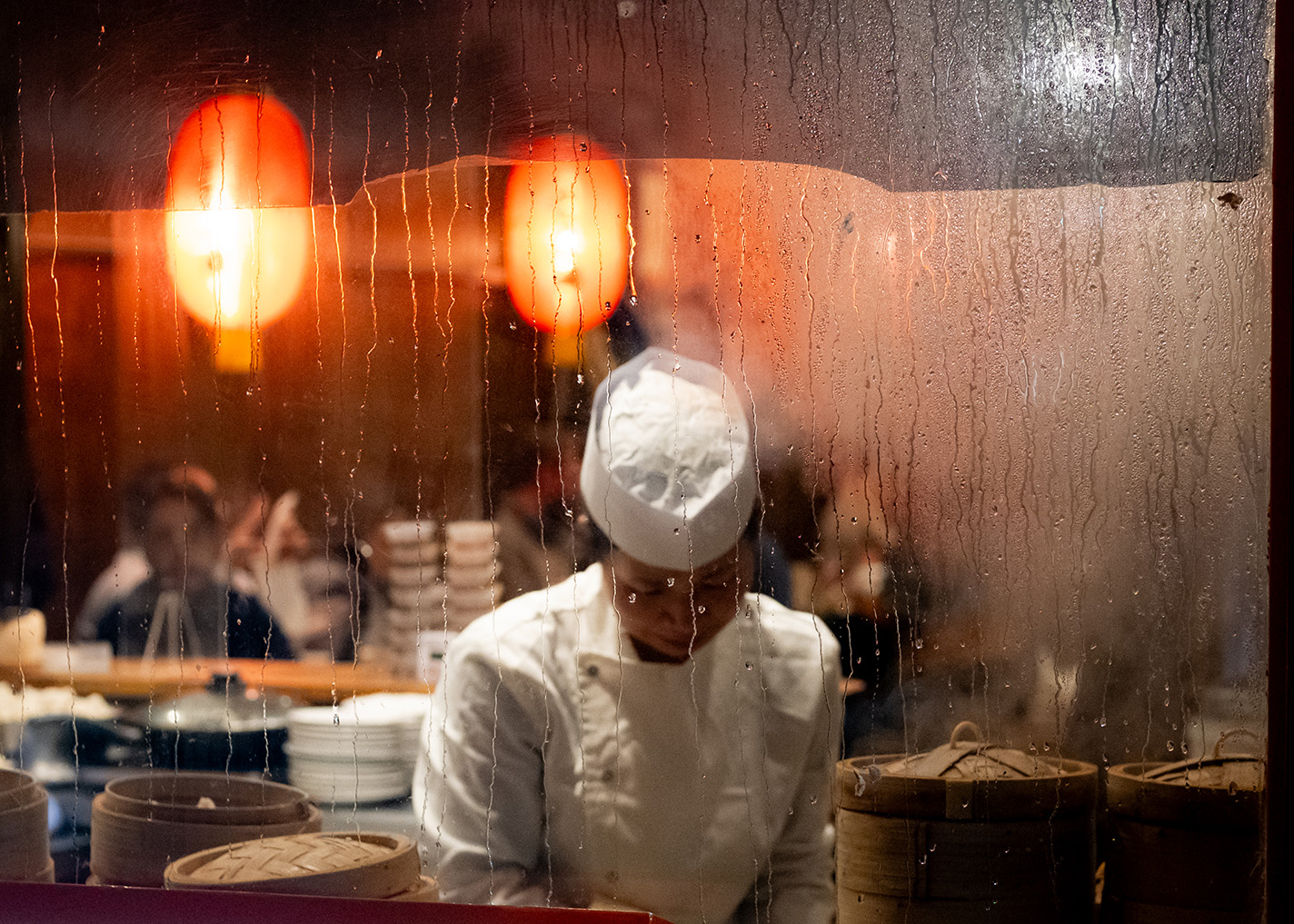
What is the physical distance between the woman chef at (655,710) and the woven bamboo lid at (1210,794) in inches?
14.9

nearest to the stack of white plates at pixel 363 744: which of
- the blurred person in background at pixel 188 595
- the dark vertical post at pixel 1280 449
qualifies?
the blurred person in background at pixel 188 595

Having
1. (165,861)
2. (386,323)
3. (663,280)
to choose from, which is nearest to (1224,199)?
(663,280)

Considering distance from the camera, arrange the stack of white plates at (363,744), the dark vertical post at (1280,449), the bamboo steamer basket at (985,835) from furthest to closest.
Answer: the stack of white plates at (363,744)
the bamboo steamer basket at (985,835)
the dark vertical post at (1280,449)

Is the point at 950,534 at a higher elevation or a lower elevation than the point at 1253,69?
lower

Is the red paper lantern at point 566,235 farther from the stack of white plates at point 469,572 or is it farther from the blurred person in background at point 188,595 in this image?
the blurred person in background at point 188,595

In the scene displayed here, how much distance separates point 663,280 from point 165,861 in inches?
40.5

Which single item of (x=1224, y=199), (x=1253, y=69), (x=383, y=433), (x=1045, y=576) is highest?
(x=1253, y=69)

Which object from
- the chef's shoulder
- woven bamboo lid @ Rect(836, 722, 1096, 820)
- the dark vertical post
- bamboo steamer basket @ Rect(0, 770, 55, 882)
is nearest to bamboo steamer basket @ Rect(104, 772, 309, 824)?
bamboo steamer basket @ Rect(0, 770, 55, 882)

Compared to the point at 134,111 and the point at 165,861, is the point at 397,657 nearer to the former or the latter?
the point at 165,861

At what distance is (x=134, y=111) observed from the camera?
141 cm

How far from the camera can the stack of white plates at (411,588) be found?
1.35m

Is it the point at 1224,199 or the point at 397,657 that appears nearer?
the point at 1224,199

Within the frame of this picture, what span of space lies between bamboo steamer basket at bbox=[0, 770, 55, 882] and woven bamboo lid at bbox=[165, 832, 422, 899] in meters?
0.21

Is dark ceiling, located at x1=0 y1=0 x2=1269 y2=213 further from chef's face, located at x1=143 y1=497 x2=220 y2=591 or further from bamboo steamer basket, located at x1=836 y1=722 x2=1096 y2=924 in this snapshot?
bamboo steamer basket, located at x1=836 y1=722 x2=1096 y2=924
